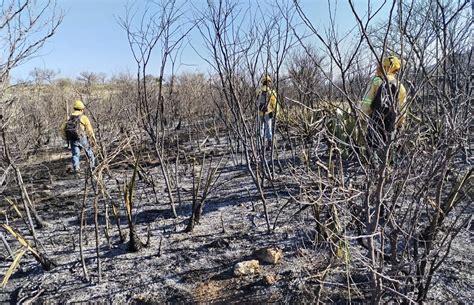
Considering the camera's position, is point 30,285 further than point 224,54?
No

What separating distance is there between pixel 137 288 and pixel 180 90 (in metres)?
10.2

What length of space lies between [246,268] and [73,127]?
16.3 ft

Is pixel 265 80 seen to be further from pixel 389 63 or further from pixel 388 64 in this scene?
pixel 389 63

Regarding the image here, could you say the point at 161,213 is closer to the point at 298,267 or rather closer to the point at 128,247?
the point at 128,247

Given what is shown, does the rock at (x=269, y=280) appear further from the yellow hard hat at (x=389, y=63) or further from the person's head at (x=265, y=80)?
the person's head at (x=265, y=80)

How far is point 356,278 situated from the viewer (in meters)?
2.60

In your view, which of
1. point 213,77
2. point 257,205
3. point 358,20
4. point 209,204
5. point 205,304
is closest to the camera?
point 358,20

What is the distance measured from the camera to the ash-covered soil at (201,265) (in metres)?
2.50

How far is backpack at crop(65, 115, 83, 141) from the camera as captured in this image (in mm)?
6445

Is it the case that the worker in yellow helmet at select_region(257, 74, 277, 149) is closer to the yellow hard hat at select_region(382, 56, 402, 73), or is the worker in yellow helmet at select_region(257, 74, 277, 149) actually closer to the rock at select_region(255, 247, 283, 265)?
the rock at select_region(255, 247, 283, 265)

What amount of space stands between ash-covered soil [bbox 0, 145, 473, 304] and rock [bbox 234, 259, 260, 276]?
37 millimetres

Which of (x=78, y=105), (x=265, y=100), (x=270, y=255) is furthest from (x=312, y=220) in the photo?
(x=78, y=105)

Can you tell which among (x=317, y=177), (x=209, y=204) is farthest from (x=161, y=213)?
(x=317, y=177)

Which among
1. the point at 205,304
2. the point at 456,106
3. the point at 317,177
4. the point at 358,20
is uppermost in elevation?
the point at 358,20
